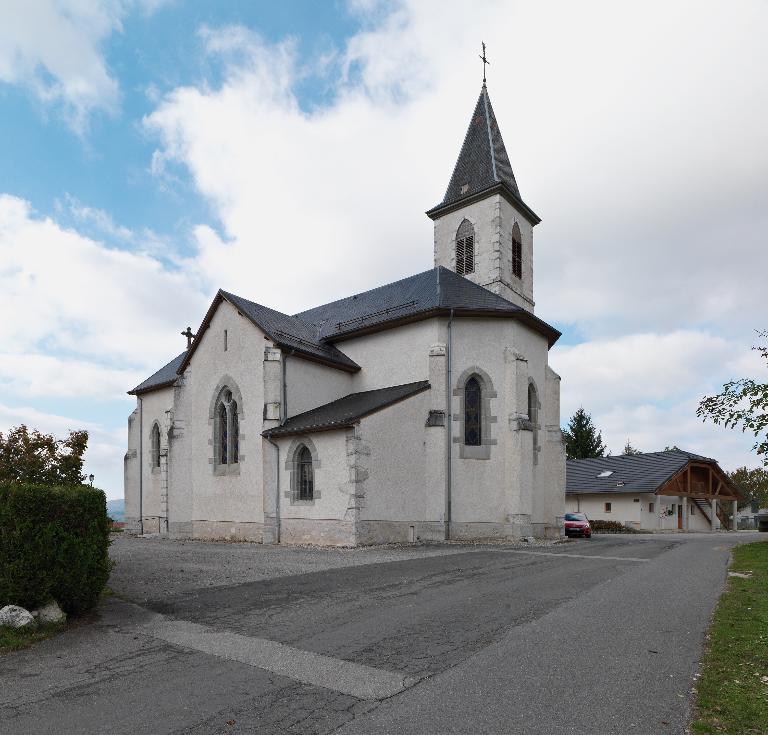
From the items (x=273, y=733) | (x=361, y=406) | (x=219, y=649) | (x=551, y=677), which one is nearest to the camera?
(x=273, y=733)

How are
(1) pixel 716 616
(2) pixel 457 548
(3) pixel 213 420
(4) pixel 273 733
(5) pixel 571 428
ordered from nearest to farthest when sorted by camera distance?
(4) pixel 273 733
(1) pixel 716 616
(2) pixel 457 548
(3) pixel 213 420
(5) pixel 571 428

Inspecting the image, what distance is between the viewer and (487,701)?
4363 mm

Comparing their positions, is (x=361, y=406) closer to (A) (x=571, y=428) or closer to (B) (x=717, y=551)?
(B) (x=717, y=551)

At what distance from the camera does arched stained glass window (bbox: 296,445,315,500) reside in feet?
59.6

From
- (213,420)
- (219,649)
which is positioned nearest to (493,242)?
(213,420)

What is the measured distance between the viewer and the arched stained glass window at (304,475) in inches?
715

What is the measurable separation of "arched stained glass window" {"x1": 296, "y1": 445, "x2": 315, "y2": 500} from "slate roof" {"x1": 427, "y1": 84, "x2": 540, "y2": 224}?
46.9ft

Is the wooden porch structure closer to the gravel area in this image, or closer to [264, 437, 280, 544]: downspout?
the gravel area

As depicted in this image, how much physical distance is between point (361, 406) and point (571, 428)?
1498 inches

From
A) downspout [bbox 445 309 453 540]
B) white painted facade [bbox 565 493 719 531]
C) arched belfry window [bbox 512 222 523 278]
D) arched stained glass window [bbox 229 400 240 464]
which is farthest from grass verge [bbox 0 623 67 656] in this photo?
white painted facade [bbox 565 493 719 531]

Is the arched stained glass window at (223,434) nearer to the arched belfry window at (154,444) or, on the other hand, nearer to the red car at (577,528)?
the arched belfry window at (154,444)

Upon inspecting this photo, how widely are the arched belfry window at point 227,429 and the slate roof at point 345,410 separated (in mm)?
2516

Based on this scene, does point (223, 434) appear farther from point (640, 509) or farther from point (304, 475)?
point (640, 509)

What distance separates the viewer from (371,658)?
5477mm
